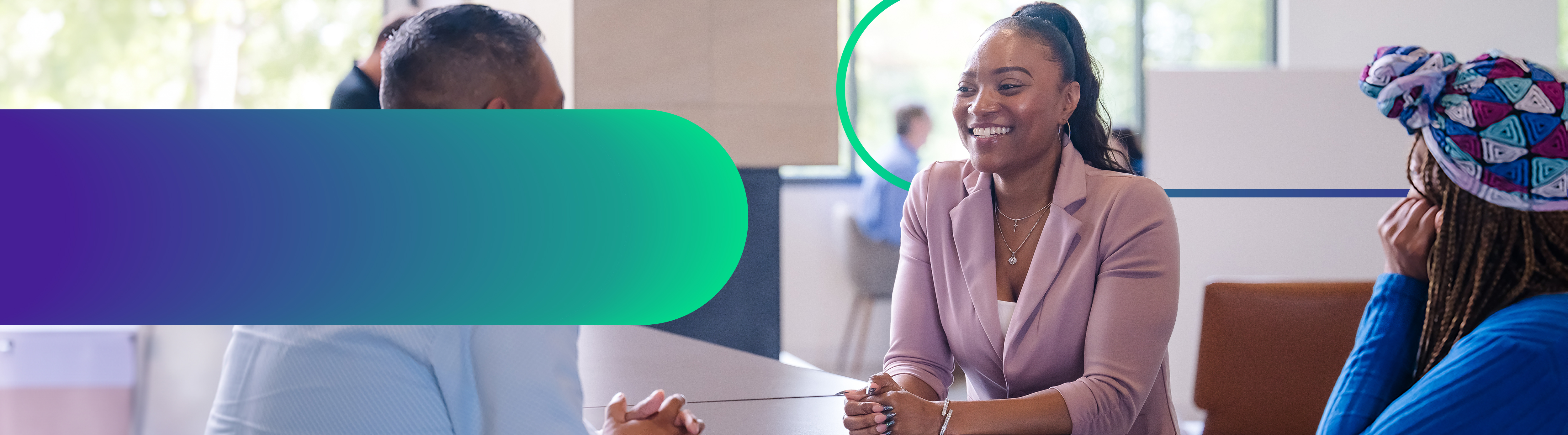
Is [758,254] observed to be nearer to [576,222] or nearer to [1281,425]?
[1281,425]

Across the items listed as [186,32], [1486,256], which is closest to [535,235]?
[1486,256]

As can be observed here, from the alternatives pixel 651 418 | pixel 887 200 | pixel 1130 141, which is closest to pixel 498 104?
pixel 651 418

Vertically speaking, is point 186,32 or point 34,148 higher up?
point 186,32

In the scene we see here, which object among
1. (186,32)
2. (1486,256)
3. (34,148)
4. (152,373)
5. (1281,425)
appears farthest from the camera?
(186,32)

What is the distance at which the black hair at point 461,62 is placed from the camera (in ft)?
2.10

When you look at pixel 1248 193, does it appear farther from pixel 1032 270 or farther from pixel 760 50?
pixel 760 50

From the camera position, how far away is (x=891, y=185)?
4.76 m

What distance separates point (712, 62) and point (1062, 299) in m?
1.99

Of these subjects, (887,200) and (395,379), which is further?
(887,200)

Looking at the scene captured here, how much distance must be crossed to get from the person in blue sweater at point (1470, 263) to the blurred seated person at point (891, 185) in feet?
11.0

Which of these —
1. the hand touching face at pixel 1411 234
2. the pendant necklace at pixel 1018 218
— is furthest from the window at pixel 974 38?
the hand touching face at pixel 1411 234

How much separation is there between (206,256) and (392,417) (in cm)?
24

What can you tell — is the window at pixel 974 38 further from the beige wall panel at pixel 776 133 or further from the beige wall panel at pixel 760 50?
the beige wall panel at pixel 760 50

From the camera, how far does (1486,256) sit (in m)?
1.22
